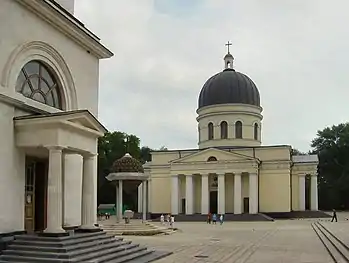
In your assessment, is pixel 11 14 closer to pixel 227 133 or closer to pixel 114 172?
pixel 114 172

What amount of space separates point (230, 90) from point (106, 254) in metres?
44.3

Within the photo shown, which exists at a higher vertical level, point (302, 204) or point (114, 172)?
point (114, 172)

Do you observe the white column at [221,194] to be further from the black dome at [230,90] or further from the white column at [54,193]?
the white column at [54,193]

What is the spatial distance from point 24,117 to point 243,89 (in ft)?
147

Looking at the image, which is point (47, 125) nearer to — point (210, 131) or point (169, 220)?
point (169, 220)

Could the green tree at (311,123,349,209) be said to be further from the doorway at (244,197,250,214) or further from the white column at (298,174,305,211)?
the doorway at (244,197,250,214)

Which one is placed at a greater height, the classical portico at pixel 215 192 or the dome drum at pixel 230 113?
the dome drum at pixel 230 113

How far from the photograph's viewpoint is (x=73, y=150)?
15.6 meters

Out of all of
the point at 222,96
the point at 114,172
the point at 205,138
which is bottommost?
the point at 114,172

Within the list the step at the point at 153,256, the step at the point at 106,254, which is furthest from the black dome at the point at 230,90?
the step at the point at 106,254

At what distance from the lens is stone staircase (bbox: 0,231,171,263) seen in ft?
44.7

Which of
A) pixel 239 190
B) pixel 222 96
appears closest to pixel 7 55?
pixel 239 190

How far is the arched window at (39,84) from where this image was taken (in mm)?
15781

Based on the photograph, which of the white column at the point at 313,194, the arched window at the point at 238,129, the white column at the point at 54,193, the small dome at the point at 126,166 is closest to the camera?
the white column at the point at 54,193
